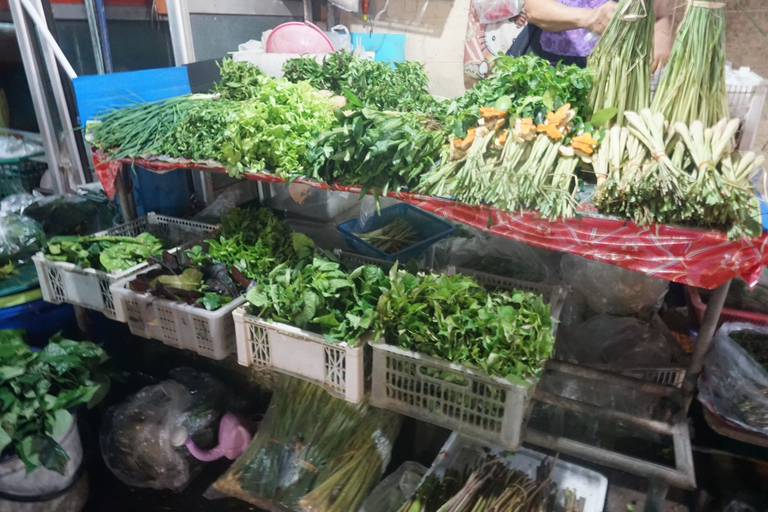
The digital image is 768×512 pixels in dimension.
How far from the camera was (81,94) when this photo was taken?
9.81 ft

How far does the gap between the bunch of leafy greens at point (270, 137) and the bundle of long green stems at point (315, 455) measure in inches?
47.9

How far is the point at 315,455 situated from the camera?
258 cm

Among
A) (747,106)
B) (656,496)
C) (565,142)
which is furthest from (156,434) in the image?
(747,106)

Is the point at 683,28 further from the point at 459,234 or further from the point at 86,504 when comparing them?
the point at 86,504

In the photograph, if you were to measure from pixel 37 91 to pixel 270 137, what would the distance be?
7.83 feet

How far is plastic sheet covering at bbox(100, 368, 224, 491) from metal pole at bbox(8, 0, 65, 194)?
6.48 ft

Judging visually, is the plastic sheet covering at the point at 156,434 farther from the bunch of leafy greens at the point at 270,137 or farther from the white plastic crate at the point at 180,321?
the bunch of leafy greens at the point at 270,137

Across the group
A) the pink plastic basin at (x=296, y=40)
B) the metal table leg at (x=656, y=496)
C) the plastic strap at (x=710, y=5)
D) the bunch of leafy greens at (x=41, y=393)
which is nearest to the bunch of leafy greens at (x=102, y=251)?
the bunch of leafy greens at (x=41, y=393)

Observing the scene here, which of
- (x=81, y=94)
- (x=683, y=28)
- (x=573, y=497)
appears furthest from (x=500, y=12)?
(x=573, y=497)

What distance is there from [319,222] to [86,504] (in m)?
2.14

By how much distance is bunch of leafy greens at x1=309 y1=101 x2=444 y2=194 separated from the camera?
1967 mm

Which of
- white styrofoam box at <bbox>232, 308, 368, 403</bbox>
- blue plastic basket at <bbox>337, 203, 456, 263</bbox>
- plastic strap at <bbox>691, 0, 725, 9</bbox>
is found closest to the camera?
plastic strap at <bbox>691, 0, 725, 9</bbox>

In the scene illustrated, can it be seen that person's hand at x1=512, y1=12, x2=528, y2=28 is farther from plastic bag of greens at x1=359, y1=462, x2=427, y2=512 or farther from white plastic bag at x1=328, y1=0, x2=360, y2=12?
plastic bag of greens at x1=359, y1=462, x2=427, y2=512

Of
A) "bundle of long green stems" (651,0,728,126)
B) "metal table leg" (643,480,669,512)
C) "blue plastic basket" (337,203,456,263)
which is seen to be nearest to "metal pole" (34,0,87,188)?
"blue plastic basket" (337,203,456,263)
